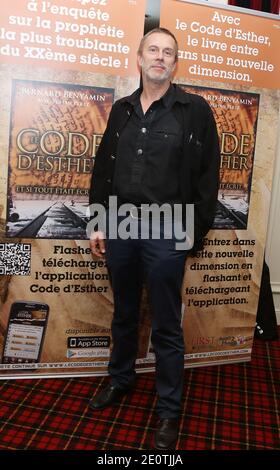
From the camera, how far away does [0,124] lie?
2137mm

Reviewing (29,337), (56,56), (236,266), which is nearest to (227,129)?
(236,266)

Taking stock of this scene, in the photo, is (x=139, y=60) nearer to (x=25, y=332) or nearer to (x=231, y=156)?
(x=231, y=156)

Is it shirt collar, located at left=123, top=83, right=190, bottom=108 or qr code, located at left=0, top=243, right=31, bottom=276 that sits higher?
shirt collar, located at left=123, top=83, right=190, bottom=108

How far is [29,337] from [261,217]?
1.42 m

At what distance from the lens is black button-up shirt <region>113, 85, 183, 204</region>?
6.28ft

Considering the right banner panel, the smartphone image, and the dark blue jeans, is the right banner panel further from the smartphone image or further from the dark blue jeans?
the smartphone image

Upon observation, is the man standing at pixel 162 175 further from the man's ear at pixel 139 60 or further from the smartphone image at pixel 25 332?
the smartphone image at pixel 25 332

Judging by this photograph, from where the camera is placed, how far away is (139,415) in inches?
84.9

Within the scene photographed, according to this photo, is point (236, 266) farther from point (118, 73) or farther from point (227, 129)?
point (118, 73)

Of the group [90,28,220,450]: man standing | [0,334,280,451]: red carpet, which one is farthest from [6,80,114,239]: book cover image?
[0,334,280,451]: red carpet

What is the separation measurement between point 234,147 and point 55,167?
0.94 meters

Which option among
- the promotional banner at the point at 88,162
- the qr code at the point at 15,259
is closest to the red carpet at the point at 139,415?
the promotional banner at the point at 88,162
